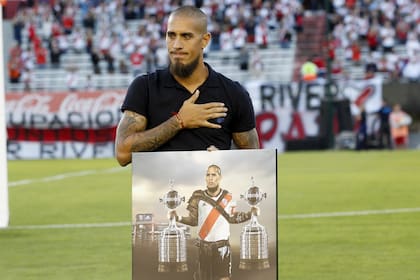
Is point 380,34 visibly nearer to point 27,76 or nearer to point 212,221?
point 27,76

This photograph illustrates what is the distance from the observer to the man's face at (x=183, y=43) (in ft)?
20.8

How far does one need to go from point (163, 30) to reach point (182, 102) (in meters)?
37.5

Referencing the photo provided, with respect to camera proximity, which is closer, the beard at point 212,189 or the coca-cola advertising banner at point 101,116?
the beard at point 212,189

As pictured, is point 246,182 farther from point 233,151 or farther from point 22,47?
point 22,47

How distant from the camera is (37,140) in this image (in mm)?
33656

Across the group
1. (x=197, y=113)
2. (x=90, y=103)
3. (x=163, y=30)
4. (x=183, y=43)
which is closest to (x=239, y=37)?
(x=163, y=30)

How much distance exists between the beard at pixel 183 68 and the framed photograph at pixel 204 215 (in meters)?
0.68

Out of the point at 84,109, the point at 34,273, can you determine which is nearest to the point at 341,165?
the point at 84,109

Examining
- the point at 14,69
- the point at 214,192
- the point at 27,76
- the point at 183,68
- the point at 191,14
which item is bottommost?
the point at 27,76

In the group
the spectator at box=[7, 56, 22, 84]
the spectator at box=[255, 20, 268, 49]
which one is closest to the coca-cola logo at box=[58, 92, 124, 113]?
the spectator at box=[7, 56, 22, 84]

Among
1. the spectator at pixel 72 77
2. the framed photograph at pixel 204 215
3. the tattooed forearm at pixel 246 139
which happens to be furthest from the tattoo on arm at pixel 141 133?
the spectator at pixel 72 77

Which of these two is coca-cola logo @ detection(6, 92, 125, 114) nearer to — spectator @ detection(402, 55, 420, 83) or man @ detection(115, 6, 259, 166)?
spectator @ detection(402, 55, 420, 83)

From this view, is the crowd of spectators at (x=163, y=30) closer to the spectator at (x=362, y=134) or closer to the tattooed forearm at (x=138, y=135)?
the spectator at (x=362, y=134)

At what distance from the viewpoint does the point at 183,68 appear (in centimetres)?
638
